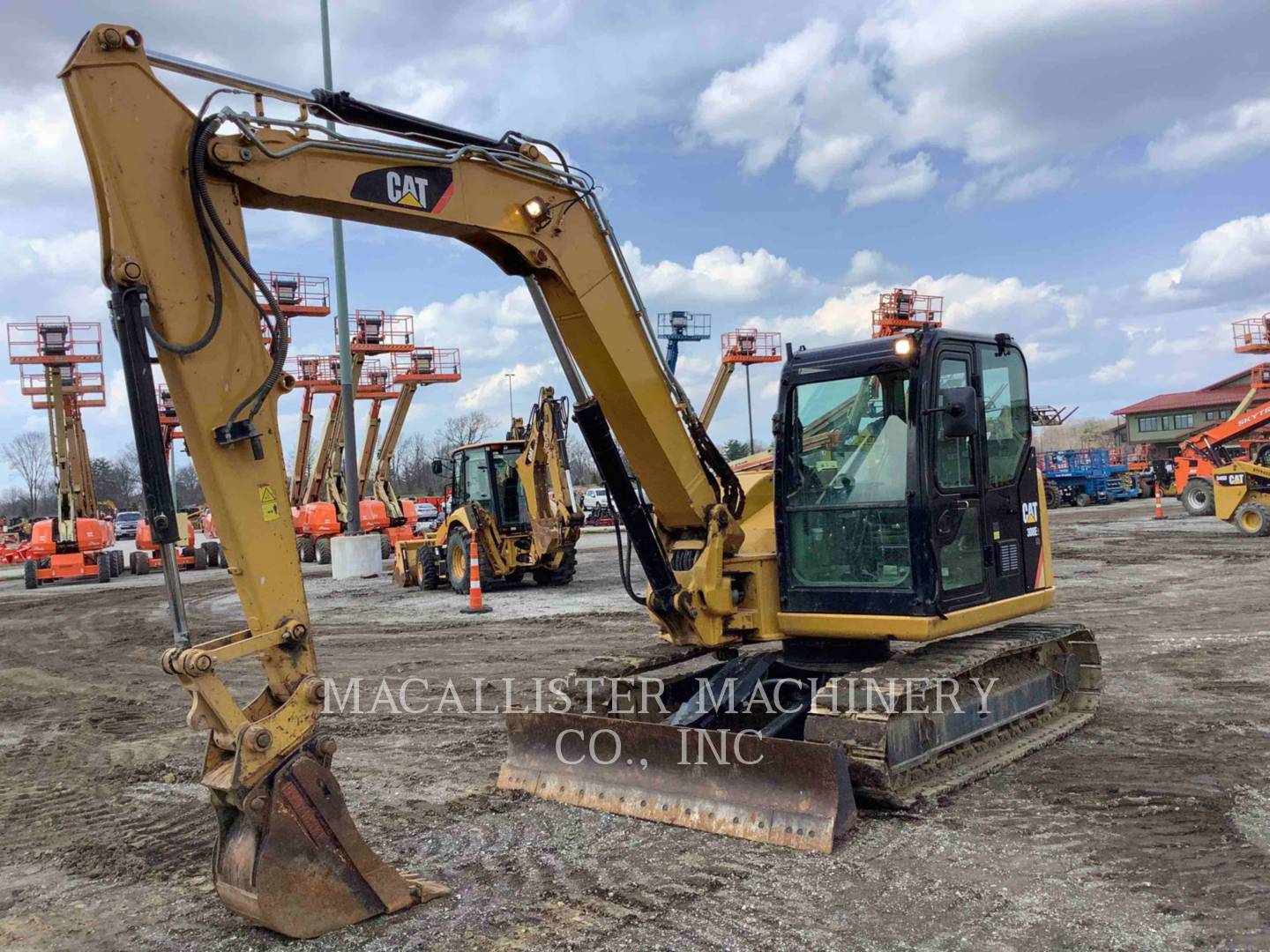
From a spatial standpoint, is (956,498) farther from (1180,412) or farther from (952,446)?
(1180,412)

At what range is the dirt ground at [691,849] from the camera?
4070 mm

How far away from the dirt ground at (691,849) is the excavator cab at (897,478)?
1.22m

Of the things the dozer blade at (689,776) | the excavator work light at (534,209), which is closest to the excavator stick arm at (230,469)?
the dozer blade at (689,776)

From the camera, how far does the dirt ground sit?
407 centimetres

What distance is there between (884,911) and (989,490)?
3009 millimetres

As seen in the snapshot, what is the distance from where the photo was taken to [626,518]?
6.18m

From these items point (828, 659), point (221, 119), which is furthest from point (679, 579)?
point (221, 119)

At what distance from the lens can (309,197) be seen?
4.55 m

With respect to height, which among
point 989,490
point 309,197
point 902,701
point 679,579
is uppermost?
point 309,197

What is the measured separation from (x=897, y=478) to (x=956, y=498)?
41 centimetres

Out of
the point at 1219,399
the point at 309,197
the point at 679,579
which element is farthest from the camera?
the point at 1219,399

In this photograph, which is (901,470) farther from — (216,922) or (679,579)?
(216,922)

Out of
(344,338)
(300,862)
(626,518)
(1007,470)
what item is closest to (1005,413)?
(1007,470)

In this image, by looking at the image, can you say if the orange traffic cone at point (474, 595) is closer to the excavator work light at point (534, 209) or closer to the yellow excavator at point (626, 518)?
the yellow excavator at point (626, 518)
